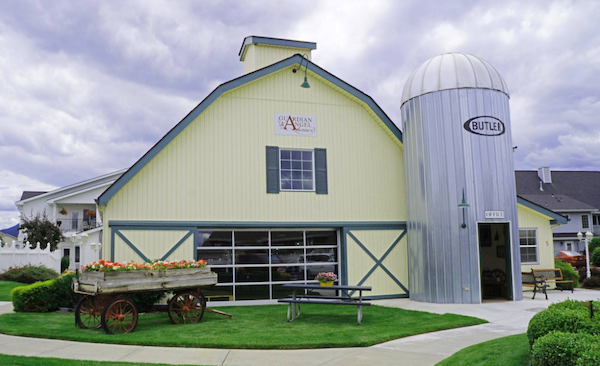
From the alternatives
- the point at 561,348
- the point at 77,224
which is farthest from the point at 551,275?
the point at 77,224

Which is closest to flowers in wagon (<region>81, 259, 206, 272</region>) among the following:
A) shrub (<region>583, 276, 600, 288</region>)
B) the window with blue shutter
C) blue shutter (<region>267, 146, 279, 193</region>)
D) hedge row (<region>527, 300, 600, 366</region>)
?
blue shutter (<region>267, 146, 279, 193</region>)

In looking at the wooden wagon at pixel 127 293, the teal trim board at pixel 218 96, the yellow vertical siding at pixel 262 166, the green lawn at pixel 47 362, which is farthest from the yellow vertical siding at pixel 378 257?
the green lawn at pixel 47 362

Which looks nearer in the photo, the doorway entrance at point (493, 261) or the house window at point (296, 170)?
the house window at point (296, 170)

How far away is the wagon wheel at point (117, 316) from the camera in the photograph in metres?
9.48

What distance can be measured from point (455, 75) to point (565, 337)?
33.8ft

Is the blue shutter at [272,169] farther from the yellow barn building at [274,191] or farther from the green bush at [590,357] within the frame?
the green bush at [590,357]

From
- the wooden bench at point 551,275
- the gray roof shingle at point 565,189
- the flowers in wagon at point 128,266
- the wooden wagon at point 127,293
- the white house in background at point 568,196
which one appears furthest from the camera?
the gray roof shingle at point 565,189

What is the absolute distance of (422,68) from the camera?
1542cm

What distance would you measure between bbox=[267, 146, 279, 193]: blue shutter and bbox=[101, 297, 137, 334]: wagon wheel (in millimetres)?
6031

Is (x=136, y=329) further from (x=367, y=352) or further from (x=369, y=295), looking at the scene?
(x=369, y=295)

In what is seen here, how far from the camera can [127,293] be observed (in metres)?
10.2

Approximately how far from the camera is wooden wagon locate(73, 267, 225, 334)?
9727 millimetres

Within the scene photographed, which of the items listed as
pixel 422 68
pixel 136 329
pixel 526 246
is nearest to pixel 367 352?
pixel 136 329

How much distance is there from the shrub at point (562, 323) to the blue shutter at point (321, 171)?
9325 millimetres
